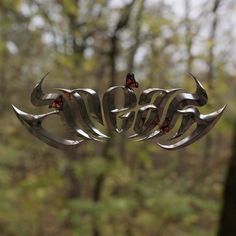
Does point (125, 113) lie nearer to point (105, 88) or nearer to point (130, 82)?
point (130, 82)

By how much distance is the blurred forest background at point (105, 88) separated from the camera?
3.14 metres

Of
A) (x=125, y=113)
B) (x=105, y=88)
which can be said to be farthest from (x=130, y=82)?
(x=105, y=88)

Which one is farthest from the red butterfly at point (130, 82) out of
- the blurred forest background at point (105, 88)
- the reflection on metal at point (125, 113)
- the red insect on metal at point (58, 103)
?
the blurred forest background at point (105, 88)

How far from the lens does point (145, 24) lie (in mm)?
3164

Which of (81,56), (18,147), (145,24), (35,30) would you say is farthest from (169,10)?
(18,147)

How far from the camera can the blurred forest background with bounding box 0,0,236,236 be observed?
3.14m

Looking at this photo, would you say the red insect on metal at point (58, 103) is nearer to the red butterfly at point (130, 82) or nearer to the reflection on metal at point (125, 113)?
the reflection on metal at point (125, 113)

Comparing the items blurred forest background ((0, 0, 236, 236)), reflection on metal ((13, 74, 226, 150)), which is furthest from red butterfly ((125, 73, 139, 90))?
blurred forest background ((0, 0, 236, 236))

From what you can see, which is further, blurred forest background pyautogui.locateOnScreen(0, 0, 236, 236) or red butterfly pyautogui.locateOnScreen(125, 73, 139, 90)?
blurred forest background pyautogui.locateOnScreen(0, 0, 236, 236)

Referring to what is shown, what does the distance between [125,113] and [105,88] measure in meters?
3.65

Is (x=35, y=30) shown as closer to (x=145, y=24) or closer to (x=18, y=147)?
(x=145, y=24)

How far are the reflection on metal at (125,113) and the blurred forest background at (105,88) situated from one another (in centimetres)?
198

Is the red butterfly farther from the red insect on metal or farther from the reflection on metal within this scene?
the red insect on metal

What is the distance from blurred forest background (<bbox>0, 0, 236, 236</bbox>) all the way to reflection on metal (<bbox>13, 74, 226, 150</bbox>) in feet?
6.51
